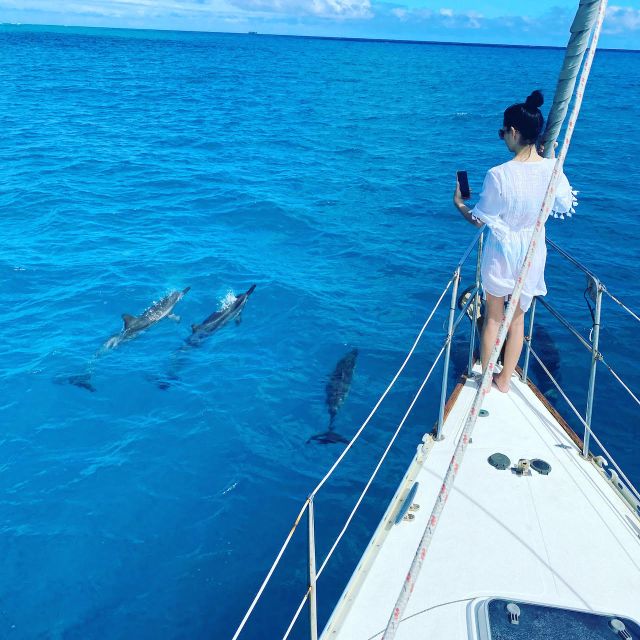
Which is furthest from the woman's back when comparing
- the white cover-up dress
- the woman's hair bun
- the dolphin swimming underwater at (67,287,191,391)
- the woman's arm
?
the dolphin swimming underwater at (67,287,191,391)

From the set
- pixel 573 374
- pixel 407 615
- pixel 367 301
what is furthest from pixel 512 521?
pixel 367 301

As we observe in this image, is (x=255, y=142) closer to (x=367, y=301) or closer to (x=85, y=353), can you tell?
(x=367, y=301)

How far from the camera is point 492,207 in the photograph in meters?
5.21

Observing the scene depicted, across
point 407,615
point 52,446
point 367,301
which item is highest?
point 407,615

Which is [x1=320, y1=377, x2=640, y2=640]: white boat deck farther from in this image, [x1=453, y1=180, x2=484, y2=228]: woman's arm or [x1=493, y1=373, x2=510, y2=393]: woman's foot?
[x1=453, y1=180, x2=484, y2=228]: woman's arm

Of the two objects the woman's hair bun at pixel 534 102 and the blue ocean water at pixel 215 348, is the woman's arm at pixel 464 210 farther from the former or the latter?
the blue ocean water at pixel 215 348

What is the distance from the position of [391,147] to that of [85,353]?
69.4ft

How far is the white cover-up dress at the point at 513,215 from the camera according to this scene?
5.03m

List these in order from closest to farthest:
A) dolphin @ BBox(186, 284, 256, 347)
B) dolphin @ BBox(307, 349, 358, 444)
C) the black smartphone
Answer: the black smartphone < dolphin @ BBox(307, 349, 358, 444) < dolphin @ BBox(186, 284, 256, 347)

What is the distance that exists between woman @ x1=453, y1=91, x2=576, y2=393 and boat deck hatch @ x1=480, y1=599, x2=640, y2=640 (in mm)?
2796

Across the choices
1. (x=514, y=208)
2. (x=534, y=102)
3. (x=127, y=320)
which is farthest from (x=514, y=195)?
(x=127, y=320)

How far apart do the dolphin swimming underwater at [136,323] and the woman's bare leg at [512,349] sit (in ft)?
21.8

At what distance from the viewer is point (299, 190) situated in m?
20.2

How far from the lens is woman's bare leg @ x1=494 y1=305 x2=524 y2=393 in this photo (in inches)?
224
